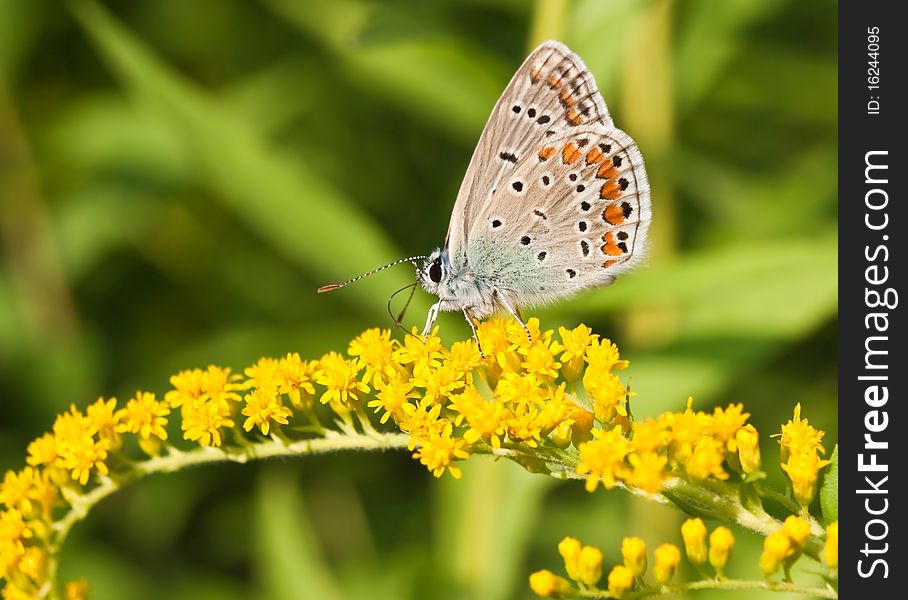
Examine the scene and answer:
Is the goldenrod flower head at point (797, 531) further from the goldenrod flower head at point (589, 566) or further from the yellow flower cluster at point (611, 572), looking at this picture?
the goldenrod flower head at point (589, 566)

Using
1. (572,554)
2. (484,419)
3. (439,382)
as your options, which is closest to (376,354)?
(439,382)

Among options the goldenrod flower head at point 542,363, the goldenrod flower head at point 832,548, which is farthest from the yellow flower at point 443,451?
the goldenrod flower head at point 832,548

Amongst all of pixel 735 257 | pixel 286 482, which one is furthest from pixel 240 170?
pixel 735 257

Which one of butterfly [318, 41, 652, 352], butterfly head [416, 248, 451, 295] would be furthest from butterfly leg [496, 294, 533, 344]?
butterfly head [416, 248, 451, 295]

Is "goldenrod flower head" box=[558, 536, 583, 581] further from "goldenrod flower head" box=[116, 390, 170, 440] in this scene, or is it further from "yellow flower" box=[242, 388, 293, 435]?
"goldenrod flower head" box=[116, 390, 170, 440]
